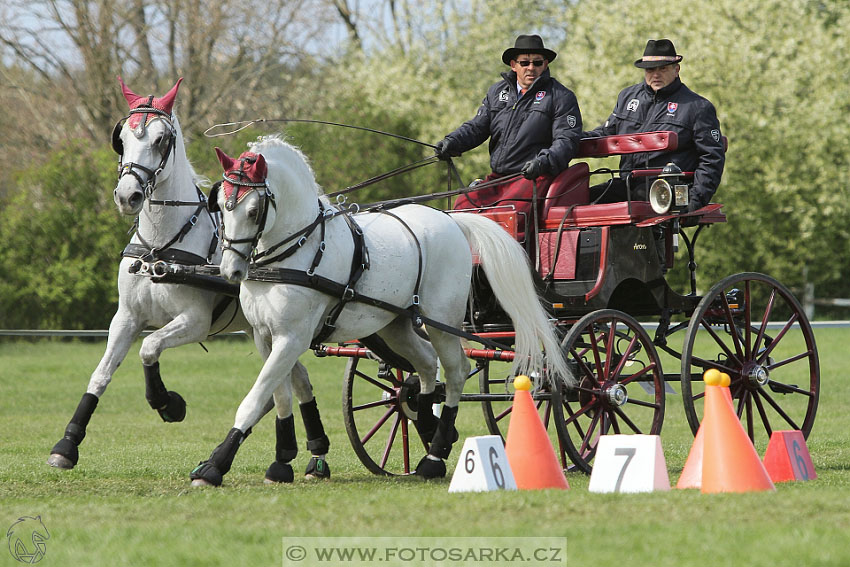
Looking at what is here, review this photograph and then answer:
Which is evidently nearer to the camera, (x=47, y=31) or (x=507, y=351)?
(x=507, y=351)

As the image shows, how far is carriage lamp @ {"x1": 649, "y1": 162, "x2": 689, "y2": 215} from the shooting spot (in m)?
7.02

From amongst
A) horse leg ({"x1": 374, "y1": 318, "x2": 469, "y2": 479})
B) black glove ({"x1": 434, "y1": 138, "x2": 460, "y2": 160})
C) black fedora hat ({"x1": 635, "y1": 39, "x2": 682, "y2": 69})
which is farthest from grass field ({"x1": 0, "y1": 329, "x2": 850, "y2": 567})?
black fedora hat ({"x1": 635, "y1": 39, "x2": 682, "y2": 69})

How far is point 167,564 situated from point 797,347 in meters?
16.1

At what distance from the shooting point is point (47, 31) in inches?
949

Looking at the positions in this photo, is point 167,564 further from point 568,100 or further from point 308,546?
point 568,100

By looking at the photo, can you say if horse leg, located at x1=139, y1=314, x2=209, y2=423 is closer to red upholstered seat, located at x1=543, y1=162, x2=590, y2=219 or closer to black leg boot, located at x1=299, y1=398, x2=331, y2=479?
black leg boot, located at x1=299, y1=398, x2=331, y2=479

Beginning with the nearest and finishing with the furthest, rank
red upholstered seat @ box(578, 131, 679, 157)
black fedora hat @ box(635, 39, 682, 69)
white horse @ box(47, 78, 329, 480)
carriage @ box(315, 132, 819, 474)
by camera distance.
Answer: white horse @ box(47, 78, 329, 480)
carriage @ box(315, 132, 819, 474)
red upholstered seat @ box(578, 131, 679, 157)
black fedora hat @ box(635, 39, 682, 69)

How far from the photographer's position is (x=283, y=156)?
6.18 meters

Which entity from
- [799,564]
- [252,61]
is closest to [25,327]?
[252,61]

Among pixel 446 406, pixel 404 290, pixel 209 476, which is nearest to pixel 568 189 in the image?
pixel 404 290

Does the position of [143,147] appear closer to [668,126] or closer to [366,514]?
[366,514]

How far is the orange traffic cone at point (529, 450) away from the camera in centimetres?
586

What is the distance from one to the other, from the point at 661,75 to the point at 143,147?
11.8 ft

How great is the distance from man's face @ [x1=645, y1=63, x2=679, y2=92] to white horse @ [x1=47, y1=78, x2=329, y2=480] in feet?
10.4
